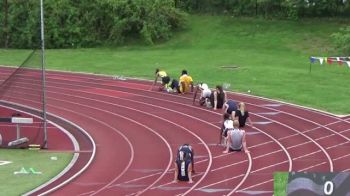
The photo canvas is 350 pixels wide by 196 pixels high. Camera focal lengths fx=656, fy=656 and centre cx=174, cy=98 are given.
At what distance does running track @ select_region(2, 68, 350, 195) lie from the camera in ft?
49.2

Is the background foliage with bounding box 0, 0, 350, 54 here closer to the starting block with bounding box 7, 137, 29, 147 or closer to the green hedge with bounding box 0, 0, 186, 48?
the green hedge with bounding box 0, 0, 186, 48

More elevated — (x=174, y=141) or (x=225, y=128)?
(x=225, y=128)

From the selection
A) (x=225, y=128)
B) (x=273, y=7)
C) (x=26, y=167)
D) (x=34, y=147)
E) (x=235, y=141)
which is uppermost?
(x=273, y=7)

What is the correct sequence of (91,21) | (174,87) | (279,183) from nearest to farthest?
(279,183) < (174,87) < (91,21)

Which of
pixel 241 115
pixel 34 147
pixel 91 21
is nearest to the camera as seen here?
pixel 34 147

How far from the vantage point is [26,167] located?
16.8 meters

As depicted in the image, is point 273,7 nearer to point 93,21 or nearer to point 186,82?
point 93,21

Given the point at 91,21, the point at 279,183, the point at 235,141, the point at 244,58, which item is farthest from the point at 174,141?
the point at 91,21

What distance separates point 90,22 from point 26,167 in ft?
109

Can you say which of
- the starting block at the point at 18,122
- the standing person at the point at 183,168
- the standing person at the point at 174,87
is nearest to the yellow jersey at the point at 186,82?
the standing person at the point at 174,87

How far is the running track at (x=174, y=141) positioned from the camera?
49.2ft

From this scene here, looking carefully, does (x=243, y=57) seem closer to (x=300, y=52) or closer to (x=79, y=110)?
(x=300, y=52)

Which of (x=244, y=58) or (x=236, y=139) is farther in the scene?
(x=244, y=58)

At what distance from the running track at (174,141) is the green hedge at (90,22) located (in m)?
18.3
